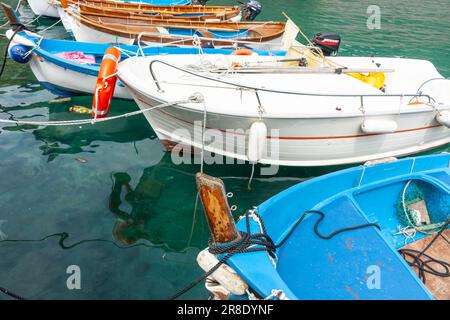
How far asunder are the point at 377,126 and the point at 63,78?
7772 mm

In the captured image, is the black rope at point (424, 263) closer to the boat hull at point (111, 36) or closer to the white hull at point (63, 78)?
the white hull at point (63, 78)

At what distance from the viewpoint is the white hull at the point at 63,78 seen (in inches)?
334

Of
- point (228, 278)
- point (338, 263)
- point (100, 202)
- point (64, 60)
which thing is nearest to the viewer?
point (228, 278)

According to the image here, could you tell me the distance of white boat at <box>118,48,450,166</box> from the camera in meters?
5.52

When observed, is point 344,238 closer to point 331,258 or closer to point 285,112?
point 331,258

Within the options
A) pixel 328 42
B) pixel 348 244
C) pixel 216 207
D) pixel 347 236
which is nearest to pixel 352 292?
pixel 348 244

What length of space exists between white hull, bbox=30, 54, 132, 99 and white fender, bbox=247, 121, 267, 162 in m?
5.12

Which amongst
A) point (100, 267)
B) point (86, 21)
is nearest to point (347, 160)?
point (100, 267)

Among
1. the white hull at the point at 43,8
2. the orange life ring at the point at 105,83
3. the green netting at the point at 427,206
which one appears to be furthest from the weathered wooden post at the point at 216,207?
the white hull at the point at 43,8

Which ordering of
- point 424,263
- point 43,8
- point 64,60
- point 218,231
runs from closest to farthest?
1. point 218,231
2. point 424,263
3. point 64,60
4. point 43,8

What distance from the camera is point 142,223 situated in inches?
218

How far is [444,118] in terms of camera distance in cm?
638

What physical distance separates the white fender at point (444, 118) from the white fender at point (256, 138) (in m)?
3.79

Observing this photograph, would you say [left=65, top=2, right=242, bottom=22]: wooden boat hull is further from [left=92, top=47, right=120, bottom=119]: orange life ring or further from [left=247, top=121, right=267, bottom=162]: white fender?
[left=247, top=121, right=267, bottom=162]: white fender
